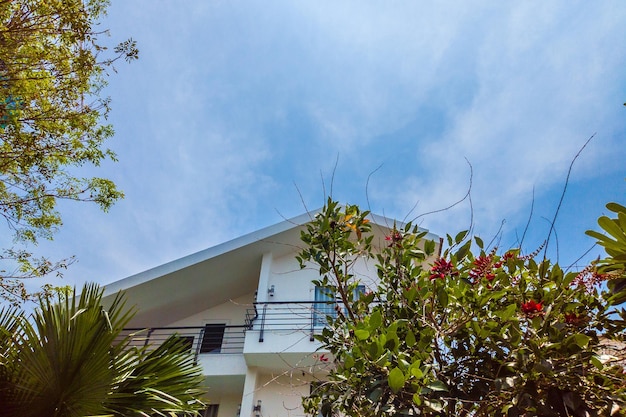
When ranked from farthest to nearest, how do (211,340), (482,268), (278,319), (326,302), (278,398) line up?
(211,340), (278,319), (278,398), (326,302), (482,268)

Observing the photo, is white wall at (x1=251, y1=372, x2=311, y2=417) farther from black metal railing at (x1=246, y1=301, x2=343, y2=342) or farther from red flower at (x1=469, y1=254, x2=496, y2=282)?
red flower at (x1=469, y1=254, x2=496, y2=282)

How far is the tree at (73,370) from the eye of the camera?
332 centimetres

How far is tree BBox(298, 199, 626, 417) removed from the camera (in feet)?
5.84

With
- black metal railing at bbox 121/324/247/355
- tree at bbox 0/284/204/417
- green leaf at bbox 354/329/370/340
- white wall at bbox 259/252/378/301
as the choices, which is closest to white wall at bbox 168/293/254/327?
black metal railing at bbox 121/324/247/355

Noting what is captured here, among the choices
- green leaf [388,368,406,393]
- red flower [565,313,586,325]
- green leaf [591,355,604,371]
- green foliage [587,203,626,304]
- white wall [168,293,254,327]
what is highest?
white wall [168,293,254,327]

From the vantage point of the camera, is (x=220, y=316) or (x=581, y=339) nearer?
(x=581, y=339)

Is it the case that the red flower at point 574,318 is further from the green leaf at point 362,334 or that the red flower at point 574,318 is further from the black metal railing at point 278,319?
the black metal railing at point 278,319

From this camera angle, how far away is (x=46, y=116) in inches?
209

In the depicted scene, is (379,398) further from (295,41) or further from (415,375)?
(295,41)

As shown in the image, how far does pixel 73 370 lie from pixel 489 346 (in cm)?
360

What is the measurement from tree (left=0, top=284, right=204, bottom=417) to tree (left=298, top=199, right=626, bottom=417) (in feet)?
7.58

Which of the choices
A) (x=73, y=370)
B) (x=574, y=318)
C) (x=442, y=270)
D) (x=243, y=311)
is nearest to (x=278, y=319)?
(x=243, y=311)

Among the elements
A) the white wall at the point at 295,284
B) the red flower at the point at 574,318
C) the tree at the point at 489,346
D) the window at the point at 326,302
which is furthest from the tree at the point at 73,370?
the white wall at the point at 295,284

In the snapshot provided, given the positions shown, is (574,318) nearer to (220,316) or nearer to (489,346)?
(489,346)
